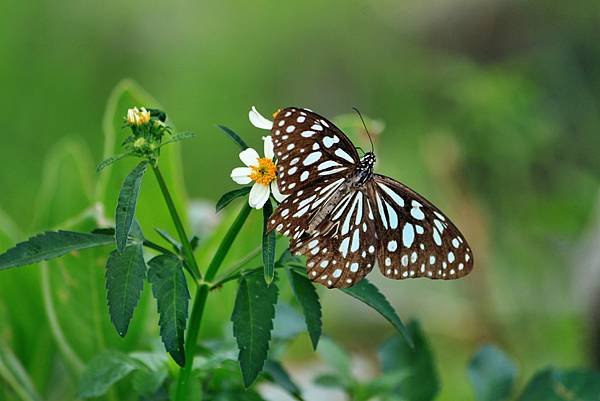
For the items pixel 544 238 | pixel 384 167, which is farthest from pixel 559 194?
pixel 384 167

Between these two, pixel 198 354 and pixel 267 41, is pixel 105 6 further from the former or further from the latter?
pixel 198 354

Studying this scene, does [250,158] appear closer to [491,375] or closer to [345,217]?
[345,217]

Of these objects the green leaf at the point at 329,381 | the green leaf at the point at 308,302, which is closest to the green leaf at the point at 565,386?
the green leaf at the point at 329,381

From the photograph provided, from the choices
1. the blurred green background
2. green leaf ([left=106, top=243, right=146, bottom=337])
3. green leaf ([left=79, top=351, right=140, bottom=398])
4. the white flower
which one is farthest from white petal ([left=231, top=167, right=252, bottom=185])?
the blurred green background

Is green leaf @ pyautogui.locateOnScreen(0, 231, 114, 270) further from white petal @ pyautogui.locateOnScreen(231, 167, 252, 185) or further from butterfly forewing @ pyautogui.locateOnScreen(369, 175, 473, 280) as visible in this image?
butterfly forewing @ pyautogui.locateOnScreen(369, 175, 473, 280)

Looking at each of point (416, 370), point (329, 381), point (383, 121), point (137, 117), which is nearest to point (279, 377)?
point (329, 381)

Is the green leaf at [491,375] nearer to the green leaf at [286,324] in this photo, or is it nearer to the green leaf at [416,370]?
the green leaf at [416,370]
